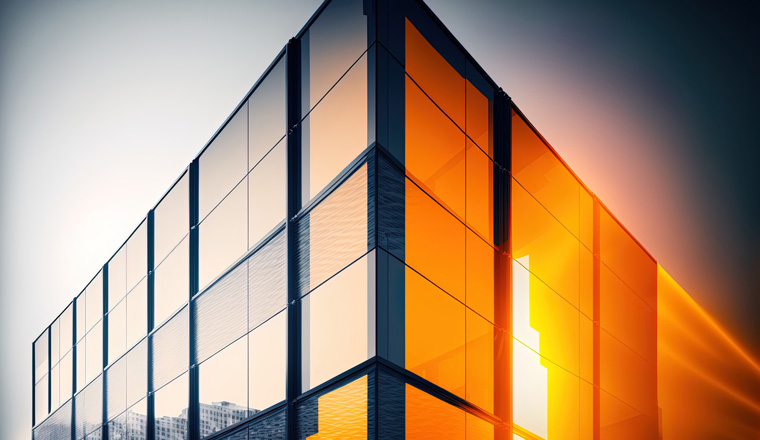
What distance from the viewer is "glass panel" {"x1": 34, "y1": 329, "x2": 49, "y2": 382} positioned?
39850 mm

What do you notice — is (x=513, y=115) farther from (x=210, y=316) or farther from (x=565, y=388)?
(x=210, y=316)

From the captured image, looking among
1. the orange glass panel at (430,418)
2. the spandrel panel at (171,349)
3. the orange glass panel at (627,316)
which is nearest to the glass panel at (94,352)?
the spandrel panel at (171,349)

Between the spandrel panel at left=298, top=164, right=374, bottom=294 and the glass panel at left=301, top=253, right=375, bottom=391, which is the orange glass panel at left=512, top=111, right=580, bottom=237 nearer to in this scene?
the spandrel panel at left=298, top=164, right=374, bottom=294

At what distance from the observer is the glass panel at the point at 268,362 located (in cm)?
1119

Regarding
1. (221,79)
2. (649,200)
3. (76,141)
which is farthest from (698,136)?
(76,141)

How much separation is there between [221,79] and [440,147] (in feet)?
102

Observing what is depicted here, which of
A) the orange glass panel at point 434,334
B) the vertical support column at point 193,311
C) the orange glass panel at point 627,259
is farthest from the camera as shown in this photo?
the orange glass panel at point 627,259

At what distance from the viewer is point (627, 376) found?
62.8 feet

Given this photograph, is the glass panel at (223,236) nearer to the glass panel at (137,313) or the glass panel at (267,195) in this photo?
the glass panel at (267,195)

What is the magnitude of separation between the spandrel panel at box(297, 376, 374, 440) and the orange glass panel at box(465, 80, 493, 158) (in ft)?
16.9

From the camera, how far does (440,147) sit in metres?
11.1

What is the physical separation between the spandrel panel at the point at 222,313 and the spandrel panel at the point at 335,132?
3.01 metres

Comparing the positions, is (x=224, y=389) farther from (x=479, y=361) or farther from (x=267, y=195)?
(x=479, y=361)

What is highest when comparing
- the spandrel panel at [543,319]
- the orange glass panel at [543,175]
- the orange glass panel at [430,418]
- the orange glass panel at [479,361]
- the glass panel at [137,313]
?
the orange glass panel at [543,175]
